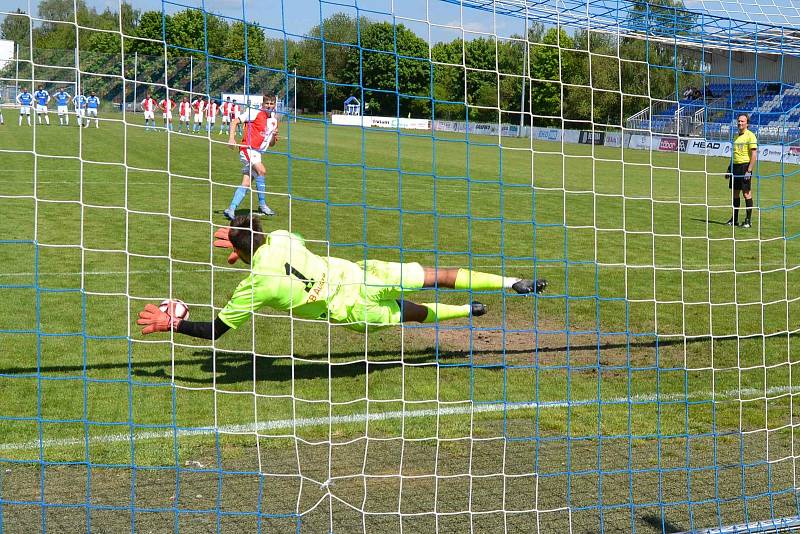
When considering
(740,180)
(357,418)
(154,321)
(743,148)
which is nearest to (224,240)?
(154,321)

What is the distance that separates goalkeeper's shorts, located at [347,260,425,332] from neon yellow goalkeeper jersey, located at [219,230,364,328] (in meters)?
0.06

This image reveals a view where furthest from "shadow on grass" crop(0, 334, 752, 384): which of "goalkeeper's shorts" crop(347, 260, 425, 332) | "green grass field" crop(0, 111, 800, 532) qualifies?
"goalkeeper's shorts" crop(347, 260, 425, 332)

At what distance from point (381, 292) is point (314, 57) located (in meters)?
1.91

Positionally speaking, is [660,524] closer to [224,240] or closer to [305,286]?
[305,286]

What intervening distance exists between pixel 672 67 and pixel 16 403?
517 cm

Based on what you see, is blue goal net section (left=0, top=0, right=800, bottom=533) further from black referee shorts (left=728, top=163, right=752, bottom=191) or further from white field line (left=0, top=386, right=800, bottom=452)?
black referee shorts (left=728, top=163, right=752, bottom=191)

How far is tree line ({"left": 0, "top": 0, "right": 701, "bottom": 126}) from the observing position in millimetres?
5117

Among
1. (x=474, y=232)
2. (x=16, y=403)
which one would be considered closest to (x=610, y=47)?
(x=16, y=403)

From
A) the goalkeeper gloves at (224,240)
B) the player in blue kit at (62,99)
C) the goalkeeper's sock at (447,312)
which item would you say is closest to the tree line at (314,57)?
the goalkeeper gloves at (224,240)

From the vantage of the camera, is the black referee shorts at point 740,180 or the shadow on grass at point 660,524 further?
the black referee shorts at point 740,180

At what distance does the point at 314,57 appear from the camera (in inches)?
222

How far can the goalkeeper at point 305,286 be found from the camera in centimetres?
625

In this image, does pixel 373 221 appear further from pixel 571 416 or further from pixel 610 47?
pixel 571 416

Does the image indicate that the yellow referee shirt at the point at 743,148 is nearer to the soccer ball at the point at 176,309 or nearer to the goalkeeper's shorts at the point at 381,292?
the goalkeeper's shorts at the point at 381,292
